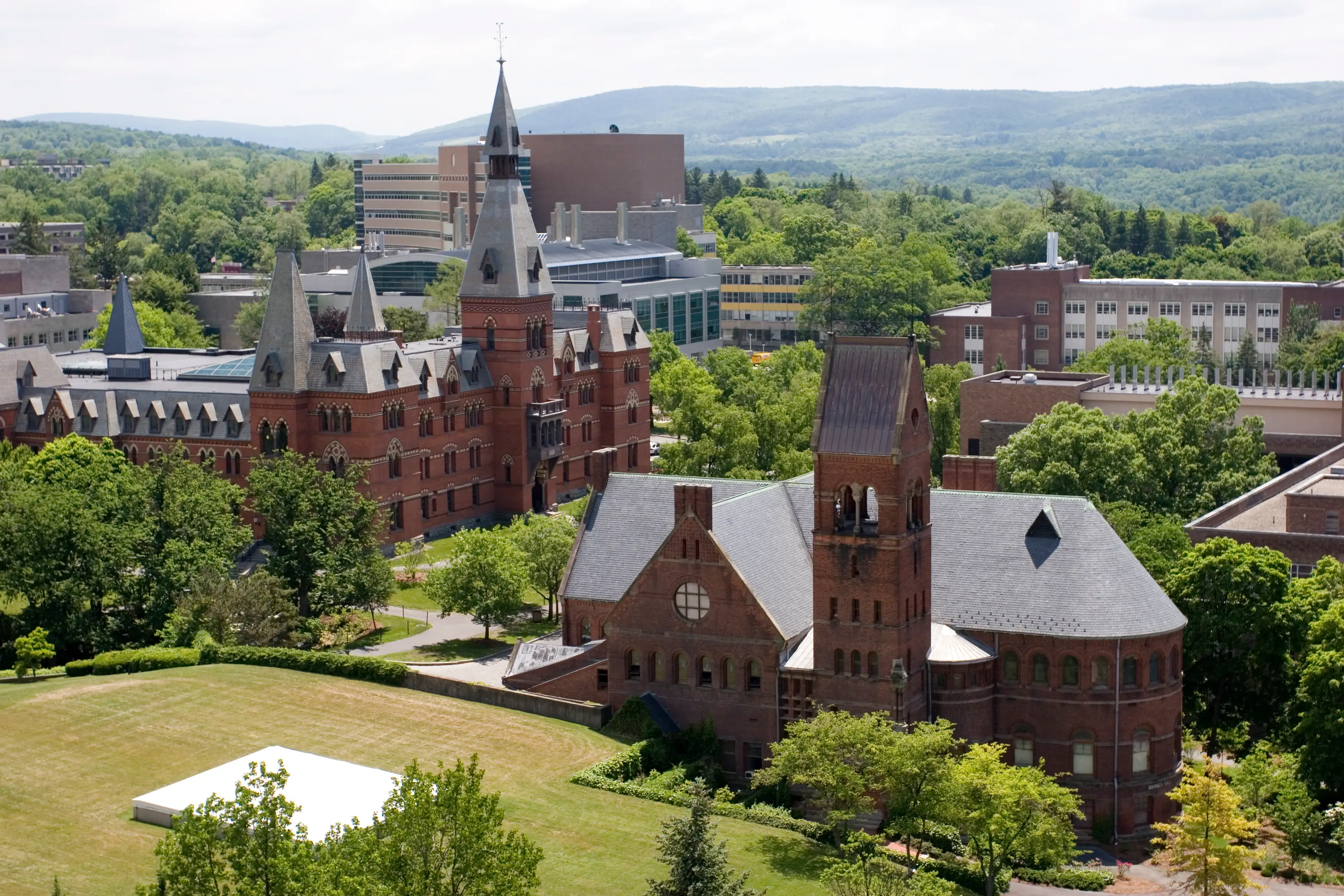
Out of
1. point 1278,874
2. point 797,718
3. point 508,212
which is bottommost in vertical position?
point 1278,874

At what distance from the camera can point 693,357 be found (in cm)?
19150

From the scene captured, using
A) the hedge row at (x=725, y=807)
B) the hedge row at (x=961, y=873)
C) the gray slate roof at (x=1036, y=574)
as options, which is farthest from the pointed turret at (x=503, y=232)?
the hedge row at (x=961, y=873)

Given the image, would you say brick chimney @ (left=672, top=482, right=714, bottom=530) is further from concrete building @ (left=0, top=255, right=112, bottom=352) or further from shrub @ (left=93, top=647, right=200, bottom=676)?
concrete building @ (left=0, top=255, right=112, bottom=352)

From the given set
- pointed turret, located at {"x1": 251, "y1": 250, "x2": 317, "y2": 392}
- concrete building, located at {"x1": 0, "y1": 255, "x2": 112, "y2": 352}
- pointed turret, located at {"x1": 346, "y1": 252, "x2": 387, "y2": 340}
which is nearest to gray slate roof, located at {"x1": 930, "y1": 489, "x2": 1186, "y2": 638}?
pointed turret, located at {"x1": 251, "y1": 250, "x2": 317, "y2": 392}

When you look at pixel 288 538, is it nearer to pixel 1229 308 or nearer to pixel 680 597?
pixel 680 597

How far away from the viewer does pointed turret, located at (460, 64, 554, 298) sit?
11844cm

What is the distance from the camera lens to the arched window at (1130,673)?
70750 millimetres

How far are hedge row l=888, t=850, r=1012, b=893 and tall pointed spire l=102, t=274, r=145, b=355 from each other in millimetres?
85116

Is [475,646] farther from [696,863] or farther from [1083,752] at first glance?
[696,863]

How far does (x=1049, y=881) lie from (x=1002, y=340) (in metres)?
117

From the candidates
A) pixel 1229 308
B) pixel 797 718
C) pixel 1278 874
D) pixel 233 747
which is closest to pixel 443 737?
pixel 233 747

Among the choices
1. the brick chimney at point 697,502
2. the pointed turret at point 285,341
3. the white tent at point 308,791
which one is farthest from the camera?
the pointed turret at point 285,341

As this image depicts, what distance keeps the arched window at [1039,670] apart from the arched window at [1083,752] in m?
2.15

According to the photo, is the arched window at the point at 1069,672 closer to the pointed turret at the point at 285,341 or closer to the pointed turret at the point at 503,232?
the pointed turret at the point at 285,341
